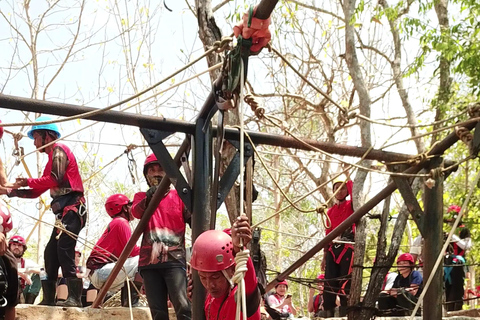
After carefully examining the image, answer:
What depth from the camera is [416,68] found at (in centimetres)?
1030

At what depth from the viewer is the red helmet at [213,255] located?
13.6 ft

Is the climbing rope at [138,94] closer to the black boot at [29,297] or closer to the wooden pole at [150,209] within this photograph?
the wooden pole at [150,209]

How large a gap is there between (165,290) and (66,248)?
5.39 feet

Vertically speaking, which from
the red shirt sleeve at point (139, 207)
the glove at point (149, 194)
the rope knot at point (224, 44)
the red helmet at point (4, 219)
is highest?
the rope knot at point (224, 44)

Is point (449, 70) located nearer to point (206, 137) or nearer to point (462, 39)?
point (462, 39)

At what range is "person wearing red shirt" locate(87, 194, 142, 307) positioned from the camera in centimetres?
783

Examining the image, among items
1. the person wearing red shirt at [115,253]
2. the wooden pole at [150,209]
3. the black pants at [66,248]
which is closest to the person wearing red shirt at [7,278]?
the wooden pole at [150,209]

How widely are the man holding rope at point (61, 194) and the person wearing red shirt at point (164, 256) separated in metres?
1.29

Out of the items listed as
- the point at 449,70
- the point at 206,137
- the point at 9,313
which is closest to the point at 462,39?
the point at 449,70

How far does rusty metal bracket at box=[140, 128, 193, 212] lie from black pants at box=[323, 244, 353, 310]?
3.71 meters

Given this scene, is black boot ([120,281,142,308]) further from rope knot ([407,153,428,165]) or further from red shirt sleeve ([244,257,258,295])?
red shirt sleeve ([244,257,258,295])

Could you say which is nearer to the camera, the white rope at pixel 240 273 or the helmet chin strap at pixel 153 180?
the white rope at pixel 240 273

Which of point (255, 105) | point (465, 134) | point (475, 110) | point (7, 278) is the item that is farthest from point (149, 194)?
point (475, 110)

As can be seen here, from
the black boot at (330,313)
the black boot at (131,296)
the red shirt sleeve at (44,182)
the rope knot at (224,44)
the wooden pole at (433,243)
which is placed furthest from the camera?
the black boot at (330,313)
